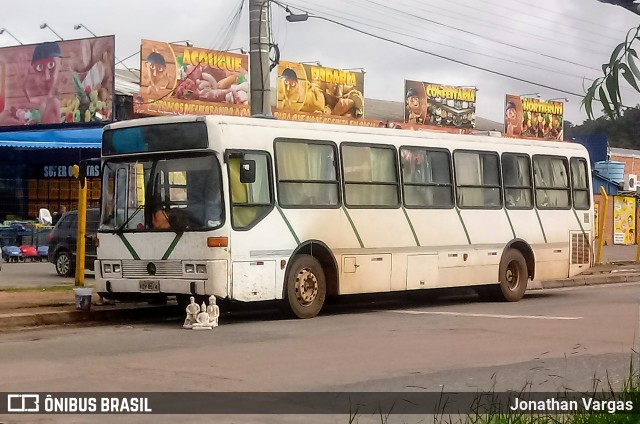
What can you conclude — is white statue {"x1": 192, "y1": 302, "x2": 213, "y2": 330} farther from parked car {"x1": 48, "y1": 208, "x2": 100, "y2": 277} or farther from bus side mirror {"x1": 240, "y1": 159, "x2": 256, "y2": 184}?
parked car {"x1": 48, "y1": 208, "x2": 100, "y2": 277}

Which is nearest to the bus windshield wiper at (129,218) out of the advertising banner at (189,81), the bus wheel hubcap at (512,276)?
the bus wheel hubcap at (512,276)

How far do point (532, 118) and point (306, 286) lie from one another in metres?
43.4

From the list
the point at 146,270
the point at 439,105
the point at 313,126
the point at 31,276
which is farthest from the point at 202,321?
the point at 439,105

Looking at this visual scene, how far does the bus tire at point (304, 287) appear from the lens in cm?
1459

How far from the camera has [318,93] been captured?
42656 mm

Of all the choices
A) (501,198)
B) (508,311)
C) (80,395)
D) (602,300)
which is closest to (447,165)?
(501,198)

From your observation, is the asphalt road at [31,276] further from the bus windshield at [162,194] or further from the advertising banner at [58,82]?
the advertising banner at [58,82]

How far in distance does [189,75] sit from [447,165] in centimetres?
2134

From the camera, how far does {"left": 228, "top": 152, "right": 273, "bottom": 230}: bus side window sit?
45.8ft

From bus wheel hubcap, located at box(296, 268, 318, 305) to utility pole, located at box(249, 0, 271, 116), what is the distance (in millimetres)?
4226

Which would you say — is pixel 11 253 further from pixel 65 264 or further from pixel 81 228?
pixel 81 228

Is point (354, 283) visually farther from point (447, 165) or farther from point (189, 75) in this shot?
point (189, 75)

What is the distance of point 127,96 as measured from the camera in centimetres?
3784

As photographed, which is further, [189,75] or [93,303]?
[189,75]
